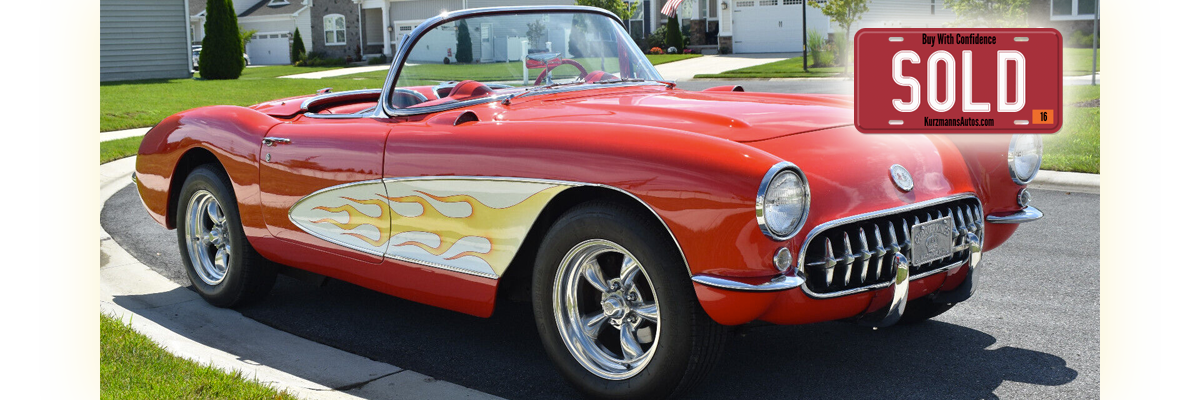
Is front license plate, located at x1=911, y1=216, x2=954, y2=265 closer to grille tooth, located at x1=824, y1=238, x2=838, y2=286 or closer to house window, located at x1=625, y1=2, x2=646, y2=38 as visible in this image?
grille tooth, located at x1=824, y1=238, x2=838, y2=286

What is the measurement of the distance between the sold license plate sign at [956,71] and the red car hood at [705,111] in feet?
1.43

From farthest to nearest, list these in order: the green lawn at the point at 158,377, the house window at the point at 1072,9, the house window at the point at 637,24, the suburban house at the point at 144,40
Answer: the house window at the point at 637,24, the house window at the point at 1072,9, the suburban house at the point at 144,40, the green lawn at the point at 158,377

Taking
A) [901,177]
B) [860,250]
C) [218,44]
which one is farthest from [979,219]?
[218,44]

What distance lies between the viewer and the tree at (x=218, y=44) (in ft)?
81.7

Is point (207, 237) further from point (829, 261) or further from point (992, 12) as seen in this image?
point (992, 12)

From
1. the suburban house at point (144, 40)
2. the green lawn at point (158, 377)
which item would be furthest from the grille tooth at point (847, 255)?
the suburban house at point (144, 40)

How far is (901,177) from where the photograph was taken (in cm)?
309

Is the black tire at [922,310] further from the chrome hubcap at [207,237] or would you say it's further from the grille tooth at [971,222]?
the chrome hubcap at [207,237]

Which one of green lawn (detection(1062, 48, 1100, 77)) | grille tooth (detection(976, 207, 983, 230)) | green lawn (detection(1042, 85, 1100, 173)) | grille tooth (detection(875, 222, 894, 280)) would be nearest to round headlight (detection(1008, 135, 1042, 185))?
grille tooth (detection(976, 207, 983, 230))

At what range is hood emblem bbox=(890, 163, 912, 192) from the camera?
10.0ft

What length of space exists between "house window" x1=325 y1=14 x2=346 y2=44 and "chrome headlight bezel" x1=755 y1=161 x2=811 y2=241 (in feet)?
127

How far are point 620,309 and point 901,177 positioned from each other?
972 mm
